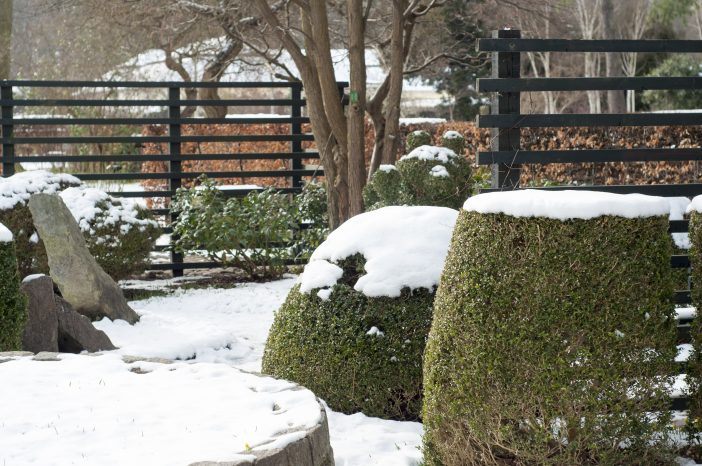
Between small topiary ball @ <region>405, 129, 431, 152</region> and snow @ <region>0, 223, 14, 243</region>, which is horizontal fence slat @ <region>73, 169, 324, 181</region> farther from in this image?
snow @ <region>0, 223, 14, 243</region>

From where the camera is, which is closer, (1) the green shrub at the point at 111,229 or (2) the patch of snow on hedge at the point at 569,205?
(2) the patch of snow on hedge at the point at 569,205

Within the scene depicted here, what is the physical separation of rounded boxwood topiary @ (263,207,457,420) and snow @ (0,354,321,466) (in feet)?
2.83

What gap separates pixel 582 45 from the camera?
5453 mm

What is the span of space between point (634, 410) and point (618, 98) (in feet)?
58.1

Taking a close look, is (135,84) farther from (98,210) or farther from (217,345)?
(217,345)

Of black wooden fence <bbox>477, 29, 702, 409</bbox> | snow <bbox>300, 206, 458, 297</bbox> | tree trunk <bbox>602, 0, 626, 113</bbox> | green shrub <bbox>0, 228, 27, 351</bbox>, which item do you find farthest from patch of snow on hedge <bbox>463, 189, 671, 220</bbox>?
tree trunk <bbox>602, 0, 626, 113</bbox>

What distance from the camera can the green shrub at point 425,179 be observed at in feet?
26.8

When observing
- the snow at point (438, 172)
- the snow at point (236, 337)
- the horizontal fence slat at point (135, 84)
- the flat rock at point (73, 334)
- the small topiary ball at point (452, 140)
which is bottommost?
the snow at point (236, 337)

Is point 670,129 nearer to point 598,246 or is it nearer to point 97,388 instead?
point 598,246

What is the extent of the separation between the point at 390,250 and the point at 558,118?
4.32 feet

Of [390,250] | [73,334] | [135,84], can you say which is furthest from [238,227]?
[390,250]

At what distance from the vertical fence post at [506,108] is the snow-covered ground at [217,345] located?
1.53 metres

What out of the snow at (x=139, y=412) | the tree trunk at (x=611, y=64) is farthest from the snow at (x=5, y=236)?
the tree trunk at (x=611, y=64)

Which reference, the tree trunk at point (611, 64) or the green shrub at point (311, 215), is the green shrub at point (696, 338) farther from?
the tree trunk at point (611, 64)
